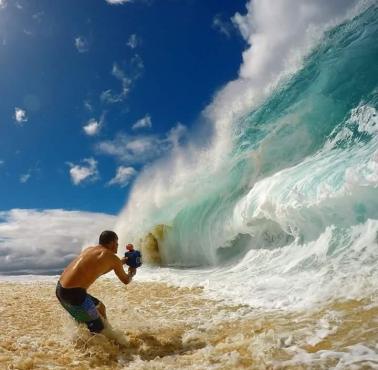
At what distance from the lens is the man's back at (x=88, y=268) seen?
5841 mm

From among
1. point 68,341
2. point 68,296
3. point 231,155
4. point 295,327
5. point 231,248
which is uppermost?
point 231,155

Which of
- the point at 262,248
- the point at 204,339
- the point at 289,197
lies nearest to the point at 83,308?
the point at 204,339

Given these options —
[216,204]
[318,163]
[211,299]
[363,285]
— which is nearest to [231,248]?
[216,204]

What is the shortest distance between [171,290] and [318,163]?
17.3 feet

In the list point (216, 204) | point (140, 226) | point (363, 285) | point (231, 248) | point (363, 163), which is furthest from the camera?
point (140, 226)

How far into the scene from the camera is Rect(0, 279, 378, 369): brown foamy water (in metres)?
4.59

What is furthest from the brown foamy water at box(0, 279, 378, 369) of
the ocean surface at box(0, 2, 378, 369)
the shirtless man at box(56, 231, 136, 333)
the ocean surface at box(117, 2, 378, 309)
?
the ocean surface at box(117, 2, 378, 309)

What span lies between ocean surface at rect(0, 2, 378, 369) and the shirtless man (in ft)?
0.90

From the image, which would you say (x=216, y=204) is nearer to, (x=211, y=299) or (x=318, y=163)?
(x=318, y=163)

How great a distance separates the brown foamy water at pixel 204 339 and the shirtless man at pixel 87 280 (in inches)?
8.6

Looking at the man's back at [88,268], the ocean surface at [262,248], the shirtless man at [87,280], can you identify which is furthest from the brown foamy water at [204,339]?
the man's back at [88,268]

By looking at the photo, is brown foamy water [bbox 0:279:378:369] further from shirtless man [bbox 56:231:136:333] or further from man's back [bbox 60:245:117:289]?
man's back [bbox 60:245:117:289]

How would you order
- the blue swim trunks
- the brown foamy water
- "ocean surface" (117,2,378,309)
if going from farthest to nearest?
"ocean surface" (117,2,378,309)
the blue swim trunks
the brown foamy water

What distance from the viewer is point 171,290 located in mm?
9938
